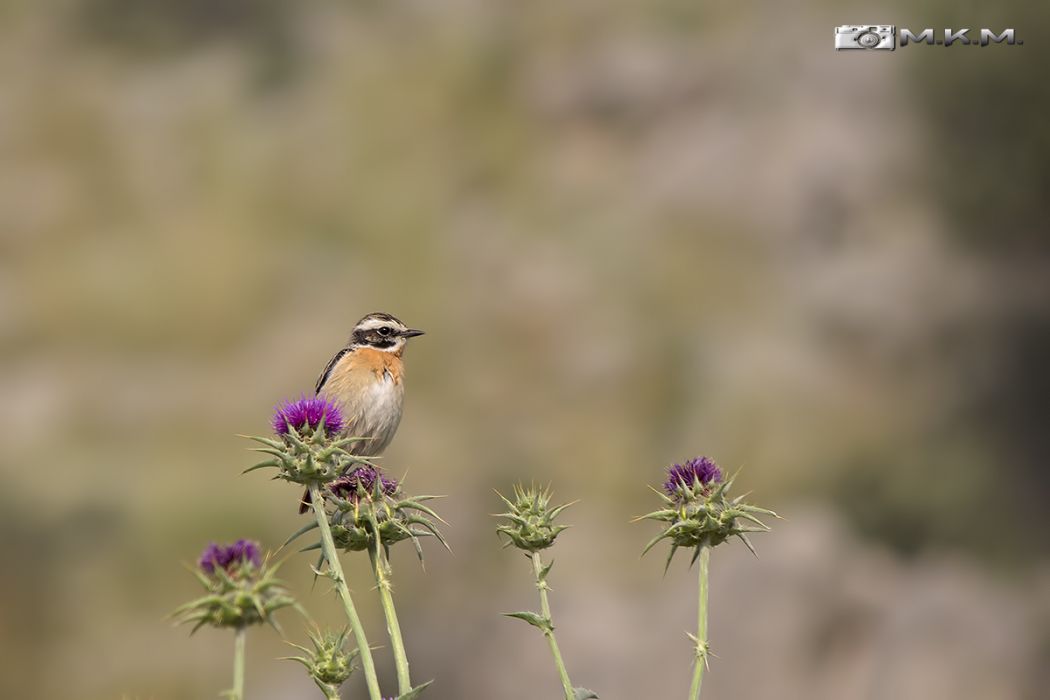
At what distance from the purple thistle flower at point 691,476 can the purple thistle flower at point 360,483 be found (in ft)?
4.21

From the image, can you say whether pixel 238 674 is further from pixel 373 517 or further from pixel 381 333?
pixel 381 333

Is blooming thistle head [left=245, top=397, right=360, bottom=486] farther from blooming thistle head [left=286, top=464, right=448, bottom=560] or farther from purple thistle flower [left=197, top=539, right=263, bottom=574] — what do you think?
purple thistle flower [left=197, top=539, right=263, bottom=574]

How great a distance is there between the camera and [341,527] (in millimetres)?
5570

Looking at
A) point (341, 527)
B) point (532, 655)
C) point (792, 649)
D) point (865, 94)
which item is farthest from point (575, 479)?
point (341, 527)

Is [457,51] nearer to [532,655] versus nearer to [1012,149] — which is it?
[1012,149]

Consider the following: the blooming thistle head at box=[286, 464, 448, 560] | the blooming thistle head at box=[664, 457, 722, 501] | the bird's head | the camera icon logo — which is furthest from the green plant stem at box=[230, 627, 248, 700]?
the camera icon logo

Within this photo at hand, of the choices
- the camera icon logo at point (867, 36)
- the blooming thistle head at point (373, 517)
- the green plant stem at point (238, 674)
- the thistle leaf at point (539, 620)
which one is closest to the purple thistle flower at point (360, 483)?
the blooming thistle head at point (373, 517)

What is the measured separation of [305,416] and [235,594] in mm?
1351

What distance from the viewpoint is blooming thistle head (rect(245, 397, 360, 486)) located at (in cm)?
507

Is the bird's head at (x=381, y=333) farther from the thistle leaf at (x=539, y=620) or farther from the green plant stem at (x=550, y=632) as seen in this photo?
the thistle leaf at (x=539, y=620)

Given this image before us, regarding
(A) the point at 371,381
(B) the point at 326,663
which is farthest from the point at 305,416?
(A) the point at 371,381

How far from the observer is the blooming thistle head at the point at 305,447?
16.6 ft

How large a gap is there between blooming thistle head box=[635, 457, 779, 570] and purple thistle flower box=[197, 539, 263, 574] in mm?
1641

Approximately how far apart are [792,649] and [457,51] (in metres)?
17.5
